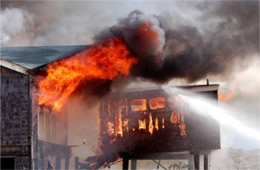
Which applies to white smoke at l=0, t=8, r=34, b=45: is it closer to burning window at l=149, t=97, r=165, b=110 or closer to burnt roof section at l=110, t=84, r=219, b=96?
burnt roof section at l=110, t=84, r=219, b=96

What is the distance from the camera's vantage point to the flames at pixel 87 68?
28516 mm

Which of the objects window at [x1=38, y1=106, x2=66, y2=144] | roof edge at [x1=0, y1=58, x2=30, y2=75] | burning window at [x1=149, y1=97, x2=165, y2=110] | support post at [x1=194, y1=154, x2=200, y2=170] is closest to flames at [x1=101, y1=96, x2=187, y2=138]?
burning window at [x1=149, y1=97, x2=165, y2=110]

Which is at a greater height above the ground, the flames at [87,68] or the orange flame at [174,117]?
the flames at [87,68]

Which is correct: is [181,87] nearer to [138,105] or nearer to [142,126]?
[138,105]

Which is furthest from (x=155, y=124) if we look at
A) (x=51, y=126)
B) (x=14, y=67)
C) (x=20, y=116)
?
(x=14, y=67)

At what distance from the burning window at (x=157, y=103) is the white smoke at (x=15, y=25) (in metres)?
31.6

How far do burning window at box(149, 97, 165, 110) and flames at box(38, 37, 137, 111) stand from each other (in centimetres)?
305

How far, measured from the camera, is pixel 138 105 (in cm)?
3328

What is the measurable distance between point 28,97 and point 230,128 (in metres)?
24.7

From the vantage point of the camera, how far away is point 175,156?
33.8 m

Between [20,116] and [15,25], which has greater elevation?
[15,25]

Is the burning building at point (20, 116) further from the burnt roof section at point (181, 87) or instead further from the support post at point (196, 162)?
the support post at point (196, 162)

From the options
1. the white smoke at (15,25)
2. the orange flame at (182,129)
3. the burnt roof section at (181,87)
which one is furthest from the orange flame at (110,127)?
the white smoke at (15,25)

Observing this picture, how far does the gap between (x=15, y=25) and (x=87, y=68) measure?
38.7m
